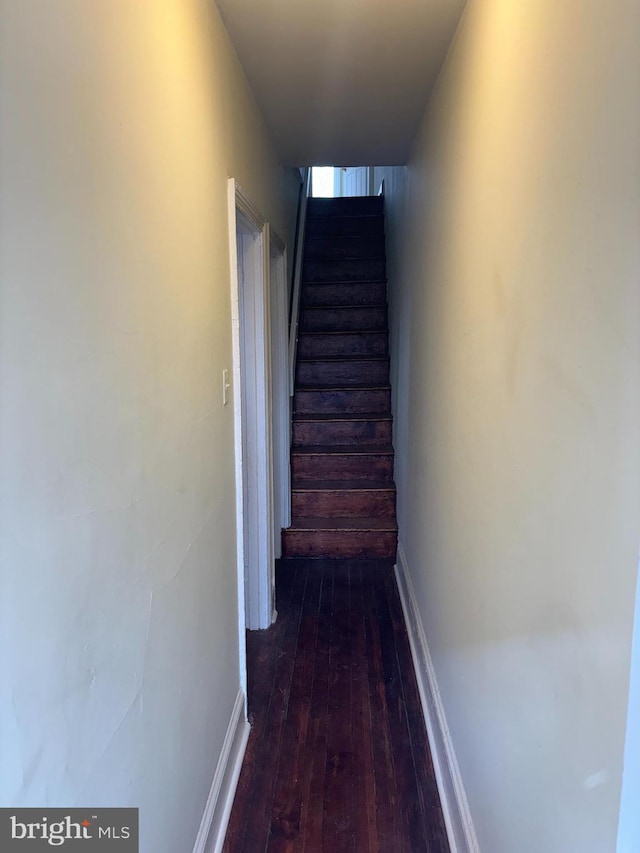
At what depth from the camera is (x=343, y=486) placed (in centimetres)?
363

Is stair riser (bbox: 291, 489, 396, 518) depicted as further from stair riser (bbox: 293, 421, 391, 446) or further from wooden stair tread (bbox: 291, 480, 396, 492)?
stair riser (bbox: 293, 421, 391, 446)

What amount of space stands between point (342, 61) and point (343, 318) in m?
2.61

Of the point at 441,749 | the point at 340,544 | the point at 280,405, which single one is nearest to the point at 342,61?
the point at 280,405

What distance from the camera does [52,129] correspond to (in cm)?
71

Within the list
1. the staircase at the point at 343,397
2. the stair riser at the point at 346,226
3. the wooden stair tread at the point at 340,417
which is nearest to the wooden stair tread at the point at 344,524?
the staircase at the point at 343,397

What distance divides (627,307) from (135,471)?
2.77ft

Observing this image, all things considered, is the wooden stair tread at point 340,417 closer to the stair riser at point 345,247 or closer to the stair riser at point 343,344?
the stair riser at point 343,344

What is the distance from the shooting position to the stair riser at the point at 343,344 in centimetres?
426

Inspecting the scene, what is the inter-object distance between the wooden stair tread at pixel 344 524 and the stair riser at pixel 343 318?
1638mm

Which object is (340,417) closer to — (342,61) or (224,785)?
(342,61)

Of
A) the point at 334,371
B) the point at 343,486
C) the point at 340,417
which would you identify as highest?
the point at 334,371

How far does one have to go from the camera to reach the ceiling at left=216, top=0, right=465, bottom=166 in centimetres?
159

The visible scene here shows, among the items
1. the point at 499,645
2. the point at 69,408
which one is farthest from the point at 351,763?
the point at 69,408

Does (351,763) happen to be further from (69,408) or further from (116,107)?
(116,107)
